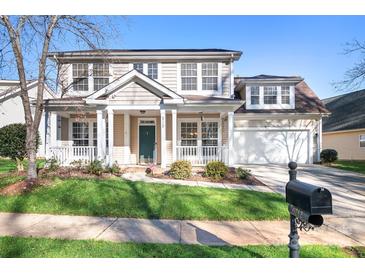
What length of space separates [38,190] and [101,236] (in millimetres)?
4027

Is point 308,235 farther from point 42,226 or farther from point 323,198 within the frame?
point 42,226

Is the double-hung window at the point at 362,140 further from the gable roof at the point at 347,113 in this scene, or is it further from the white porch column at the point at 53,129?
the white porch column at the point at 53,129

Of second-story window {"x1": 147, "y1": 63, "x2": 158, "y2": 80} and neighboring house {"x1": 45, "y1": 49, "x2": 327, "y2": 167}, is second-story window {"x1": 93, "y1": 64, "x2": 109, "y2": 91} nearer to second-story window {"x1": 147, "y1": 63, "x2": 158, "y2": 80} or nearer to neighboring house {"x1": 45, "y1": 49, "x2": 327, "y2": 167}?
neighboring house {"x1": 45, "y1": 49, "x2": 327, "y2": 167}

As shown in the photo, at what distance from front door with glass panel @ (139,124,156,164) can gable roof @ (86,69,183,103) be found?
3.44 m

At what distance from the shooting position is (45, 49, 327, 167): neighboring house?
42.8ft

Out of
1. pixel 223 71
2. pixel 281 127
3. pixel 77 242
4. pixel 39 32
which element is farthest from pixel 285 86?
pixel 77 242

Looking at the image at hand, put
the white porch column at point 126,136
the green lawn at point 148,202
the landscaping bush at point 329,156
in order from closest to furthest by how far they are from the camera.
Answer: the green lawn at point 148,202, the white porch column at point 126,136, the landscaping bush at point 329,156

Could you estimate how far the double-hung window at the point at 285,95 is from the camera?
1891 cm

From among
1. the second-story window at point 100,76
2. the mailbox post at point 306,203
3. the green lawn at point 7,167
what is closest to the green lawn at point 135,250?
the mailbox post at point 306,203

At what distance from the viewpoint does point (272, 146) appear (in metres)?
18.8

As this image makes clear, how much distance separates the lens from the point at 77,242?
4.76 meters

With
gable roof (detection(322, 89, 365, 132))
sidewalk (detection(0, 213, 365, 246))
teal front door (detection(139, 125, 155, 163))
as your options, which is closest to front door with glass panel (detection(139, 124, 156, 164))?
teal front door (detection(139, 125, 155, 163))

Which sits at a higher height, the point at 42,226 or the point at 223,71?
the point at 223,71

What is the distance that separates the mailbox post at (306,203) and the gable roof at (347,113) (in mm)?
24351
